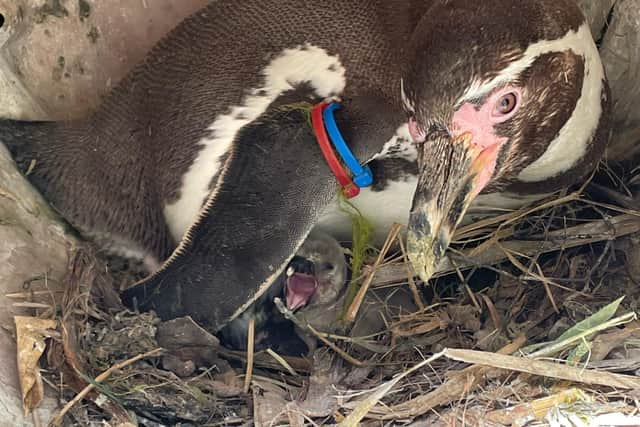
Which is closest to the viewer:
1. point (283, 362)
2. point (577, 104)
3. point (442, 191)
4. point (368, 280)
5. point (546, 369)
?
point (546, 369)

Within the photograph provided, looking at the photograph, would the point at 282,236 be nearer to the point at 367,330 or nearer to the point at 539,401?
the point at 367,330

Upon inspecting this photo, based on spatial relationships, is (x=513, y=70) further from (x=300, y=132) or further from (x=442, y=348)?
(x=442, y=348)

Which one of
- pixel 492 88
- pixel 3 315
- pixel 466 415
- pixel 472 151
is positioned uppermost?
pixel 492 88

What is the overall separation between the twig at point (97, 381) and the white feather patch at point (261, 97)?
0.31 metres

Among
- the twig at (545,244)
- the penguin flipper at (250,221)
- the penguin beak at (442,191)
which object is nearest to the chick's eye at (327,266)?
the twig at (545,244)

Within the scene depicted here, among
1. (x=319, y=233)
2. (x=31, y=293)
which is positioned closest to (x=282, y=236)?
(x=319, y=233)

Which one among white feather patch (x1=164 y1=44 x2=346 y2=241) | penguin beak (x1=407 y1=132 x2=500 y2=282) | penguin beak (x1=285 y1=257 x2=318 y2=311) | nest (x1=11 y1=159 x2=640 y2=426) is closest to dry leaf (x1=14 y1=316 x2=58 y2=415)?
nest (x1=11 y1=159 x2=640 y2=426)

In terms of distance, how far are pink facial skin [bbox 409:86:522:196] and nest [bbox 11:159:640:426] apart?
13.8 inches

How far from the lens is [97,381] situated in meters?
1.57

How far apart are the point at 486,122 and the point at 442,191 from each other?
5.9 inches

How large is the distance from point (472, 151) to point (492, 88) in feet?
0.42

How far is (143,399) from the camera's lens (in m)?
1.60

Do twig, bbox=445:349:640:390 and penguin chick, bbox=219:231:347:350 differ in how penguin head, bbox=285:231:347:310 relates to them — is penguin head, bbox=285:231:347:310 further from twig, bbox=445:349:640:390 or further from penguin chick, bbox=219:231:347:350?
twig, bbox=445:349:640:390

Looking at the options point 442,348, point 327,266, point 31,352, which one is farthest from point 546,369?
point 31,352
